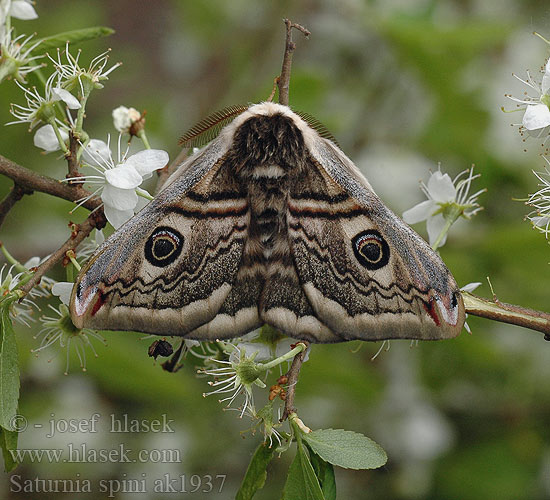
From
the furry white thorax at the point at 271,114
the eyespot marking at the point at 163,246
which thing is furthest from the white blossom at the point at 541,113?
the eyespot marking at the point at 163,246

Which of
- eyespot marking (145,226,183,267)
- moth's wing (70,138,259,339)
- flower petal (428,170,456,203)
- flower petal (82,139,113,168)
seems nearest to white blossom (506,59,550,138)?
flower petal (428,170,456,203)

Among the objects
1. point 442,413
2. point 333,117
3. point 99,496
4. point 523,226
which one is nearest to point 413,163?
point 333,117

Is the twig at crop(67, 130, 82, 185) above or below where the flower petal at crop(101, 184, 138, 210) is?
above

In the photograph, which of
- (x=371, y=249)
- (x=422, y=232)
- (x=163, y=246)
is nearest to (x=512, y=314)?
(x=371, y=249)

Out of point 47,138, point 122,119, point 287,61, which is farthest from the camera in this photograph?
point 122,119

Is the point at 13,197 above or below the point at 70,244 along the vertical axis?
above

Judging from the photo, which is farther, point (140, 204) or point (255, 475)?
point (140, 204)

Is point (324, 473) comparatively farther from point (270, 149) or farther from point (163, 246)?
point (270, 149)

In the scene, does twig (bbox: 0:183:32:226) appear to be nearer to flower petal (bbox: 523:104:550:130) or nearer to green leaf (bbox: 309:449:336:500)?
green leaf (bbox: 309:449:336:500)
